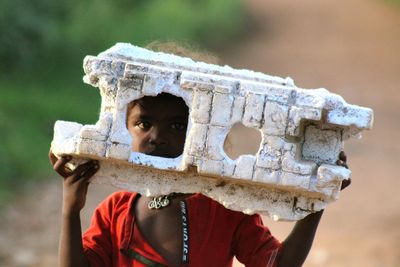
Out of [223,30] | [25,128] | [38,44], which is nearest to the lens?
[25,128]

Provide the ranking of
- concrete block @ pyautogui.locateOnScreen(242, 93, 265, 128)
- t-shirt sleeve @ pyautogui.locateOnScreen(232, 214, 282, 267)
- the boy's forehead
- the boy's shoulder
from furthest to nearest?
the boy's shoulder, t-shirt sleeve @ pyautogui.locateOnScreen(232, 214, 282, 267), the boy's forehead, concrete block @ pyautogui.locateOnScreen(242, 93, 265, 128)

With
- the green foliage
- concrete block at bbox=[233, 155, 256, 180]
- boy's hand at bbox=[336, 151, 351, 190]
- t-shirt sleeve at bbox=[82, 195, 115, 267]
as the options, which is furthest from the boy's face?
the green foliage

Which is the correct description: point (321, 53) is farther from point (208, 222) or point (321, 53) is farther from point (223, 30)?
point (208, 222)

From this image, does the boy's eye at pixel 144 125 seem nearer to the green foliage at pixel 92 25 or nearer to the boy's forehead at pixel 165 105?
the boy's forehead at pixel 165 105

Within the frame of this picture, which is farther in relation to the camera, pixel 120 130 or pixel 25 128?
pixel 25 128

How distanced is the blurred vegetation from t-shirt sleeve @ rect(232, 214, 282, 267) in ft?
16.8

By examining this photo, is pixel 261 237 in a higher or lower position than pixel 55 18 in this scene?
lower

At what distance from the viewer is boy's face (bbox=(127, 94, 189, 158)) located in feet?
11.7

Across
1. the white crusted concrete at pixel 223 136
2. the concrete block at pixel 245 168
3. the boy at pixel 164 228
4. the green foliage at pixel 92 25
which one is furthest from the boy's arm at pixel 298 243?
the green foliage at pixel 92 25

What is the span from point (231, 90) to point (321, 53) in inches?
584

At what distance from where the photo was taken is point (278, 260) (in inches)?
146

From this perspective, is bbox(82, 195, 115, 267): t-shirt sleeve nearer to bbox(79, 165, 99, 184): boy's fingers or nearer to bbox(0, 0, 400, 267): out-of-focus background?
bbox(79, 165, 99, 184): boy's fingers

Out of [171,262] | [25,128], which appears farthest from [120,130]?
[25,128]

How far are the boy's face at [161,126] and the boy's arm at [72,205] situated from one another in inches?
7.2
